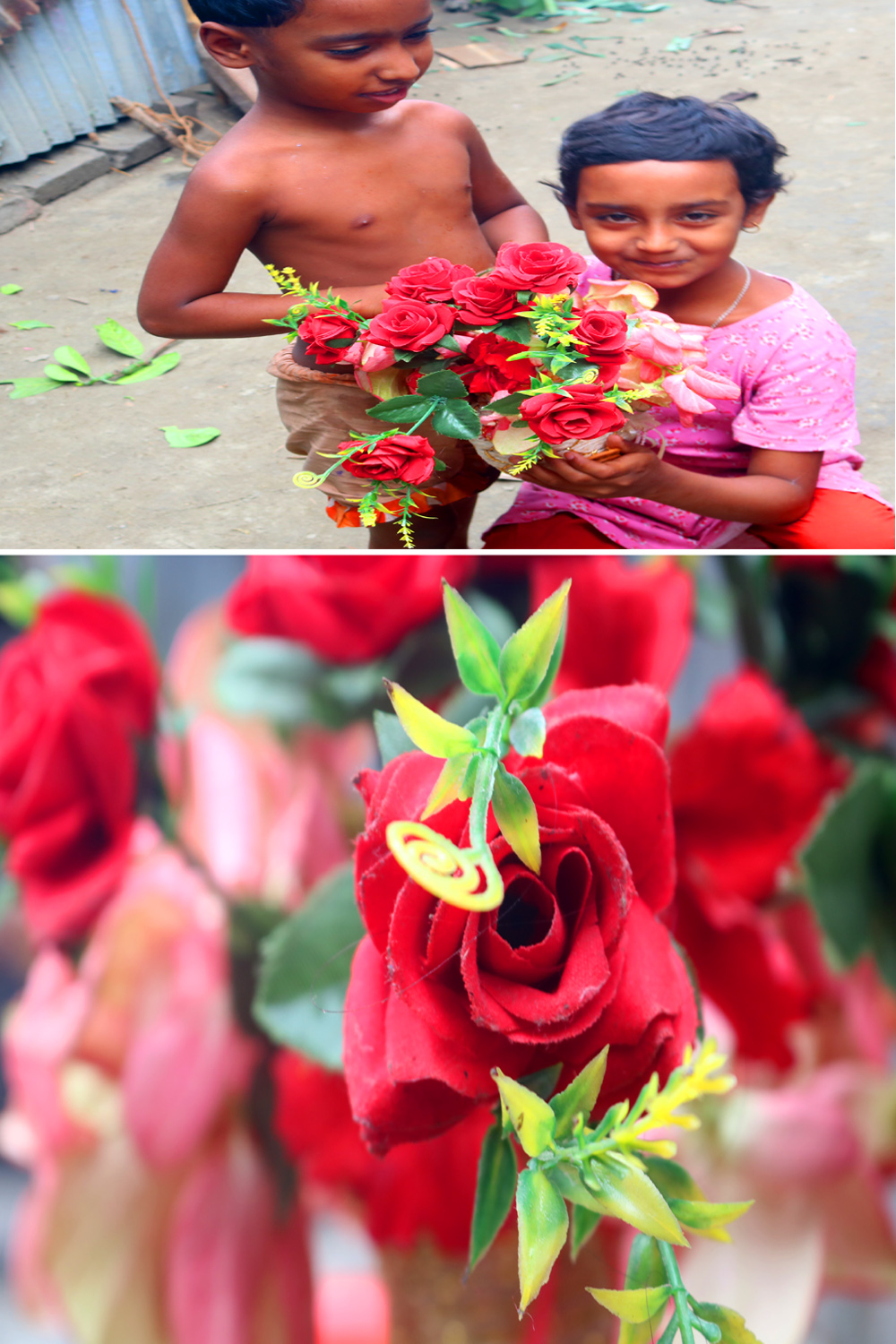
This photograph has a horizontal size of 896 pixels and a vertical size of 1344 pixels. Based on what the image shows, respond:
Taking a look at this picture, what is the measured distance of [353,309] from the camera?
833 mm

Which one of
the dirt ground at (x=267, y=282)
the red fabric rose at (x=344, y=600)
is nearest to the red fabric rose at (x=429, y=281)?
the red fabric rose at (x=344, y=600)

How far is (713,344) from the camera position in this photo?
81 cm

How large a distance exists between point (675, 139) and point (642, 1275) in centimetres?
68

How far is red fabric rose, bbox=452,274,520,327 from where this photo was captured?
2.38ft

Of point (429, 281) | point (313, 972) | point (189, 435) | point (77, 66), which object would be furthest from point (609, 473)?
point (77, 66)

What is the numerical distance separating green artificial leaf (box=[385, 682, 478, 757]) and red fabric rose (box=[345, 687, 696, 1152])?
0.03 metres

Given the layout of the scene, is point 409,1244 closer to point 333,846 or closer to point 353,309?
point 333,846

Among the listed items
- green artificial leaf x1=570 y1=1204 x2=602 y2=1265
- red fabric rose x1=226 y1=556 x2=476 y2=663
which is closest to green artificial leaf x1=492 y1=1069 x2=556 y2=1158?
green artificial leaf x1=570 y1=1204 x2=602 y2=1265

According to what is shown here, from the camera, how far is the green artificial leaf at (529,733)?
0.43 m

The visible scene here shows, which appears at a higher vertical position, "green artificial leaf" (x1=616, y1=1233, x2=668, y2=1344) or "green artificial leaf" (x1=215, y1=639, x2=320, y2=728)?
"green artificial leaf" (x1=215, y1=639, x2=320, y2=728)

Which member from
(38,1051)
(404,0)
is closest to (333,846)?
(38,1051)

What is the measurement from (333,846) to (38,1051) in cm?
15

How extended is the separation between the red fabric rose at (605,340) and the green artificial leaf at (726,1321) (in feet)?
1.65

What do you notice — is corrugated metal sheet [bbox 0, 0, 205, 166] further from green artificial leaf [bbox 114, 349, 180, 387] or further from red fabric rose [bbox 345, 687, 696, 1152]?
red fabric rose [bbox 345, 687, 696, 1152]
